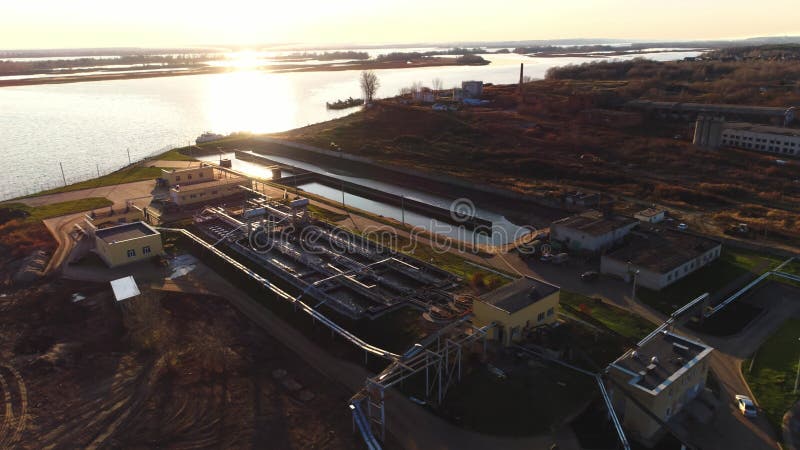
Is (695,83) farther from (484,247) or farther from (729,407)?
(729,407)

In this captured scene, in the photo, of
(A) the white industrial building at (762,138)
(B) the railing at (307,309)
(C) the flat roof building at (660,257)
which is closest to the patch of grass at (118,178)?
(B) the railing at (307,309)

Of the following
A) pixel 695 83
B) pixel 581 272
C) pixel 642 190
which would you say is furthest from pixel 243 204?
pixel 695 83

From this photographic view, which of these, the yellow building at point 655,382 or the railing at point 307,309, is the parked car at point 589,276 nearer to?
the yellow building at point 655,382

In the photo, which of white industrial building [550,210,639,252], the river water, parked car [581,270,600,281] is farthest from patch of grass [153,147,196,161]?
parked car [581,270,600,281]

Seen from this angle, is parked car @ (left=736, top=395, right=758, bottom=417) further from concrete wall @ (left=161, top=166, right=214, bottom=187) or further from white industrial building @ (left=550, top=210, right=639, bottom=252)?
concrete wall @ (left=161, top=166, right=214, bottom=187)

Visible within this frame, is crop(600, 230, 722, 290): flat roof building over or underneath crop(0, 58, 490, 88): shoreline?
underneath

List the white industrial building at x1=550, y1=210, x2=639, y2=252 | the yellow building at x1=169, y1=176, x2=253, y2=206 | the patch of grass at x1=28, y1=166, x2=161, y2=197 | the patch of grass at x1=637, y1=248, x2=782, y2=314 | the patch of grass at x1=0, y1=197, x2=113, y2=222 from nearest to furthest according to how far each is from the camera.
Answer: the patch of grass at x1=637, y1=248, x2=782, y2=314 < the white industrial building at x1=550, y1=210, x2=639, y2=252 < the patch of grass at x1=0, y1=197, x2=113, y2=222 < the yellow building at x1=169, y1=176, x2=253, y2=206 < the patch of grass at x1=28, y1=166, x2=161, y2=197

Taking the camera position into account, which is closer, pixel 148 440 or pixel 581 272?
pixel 148 440
